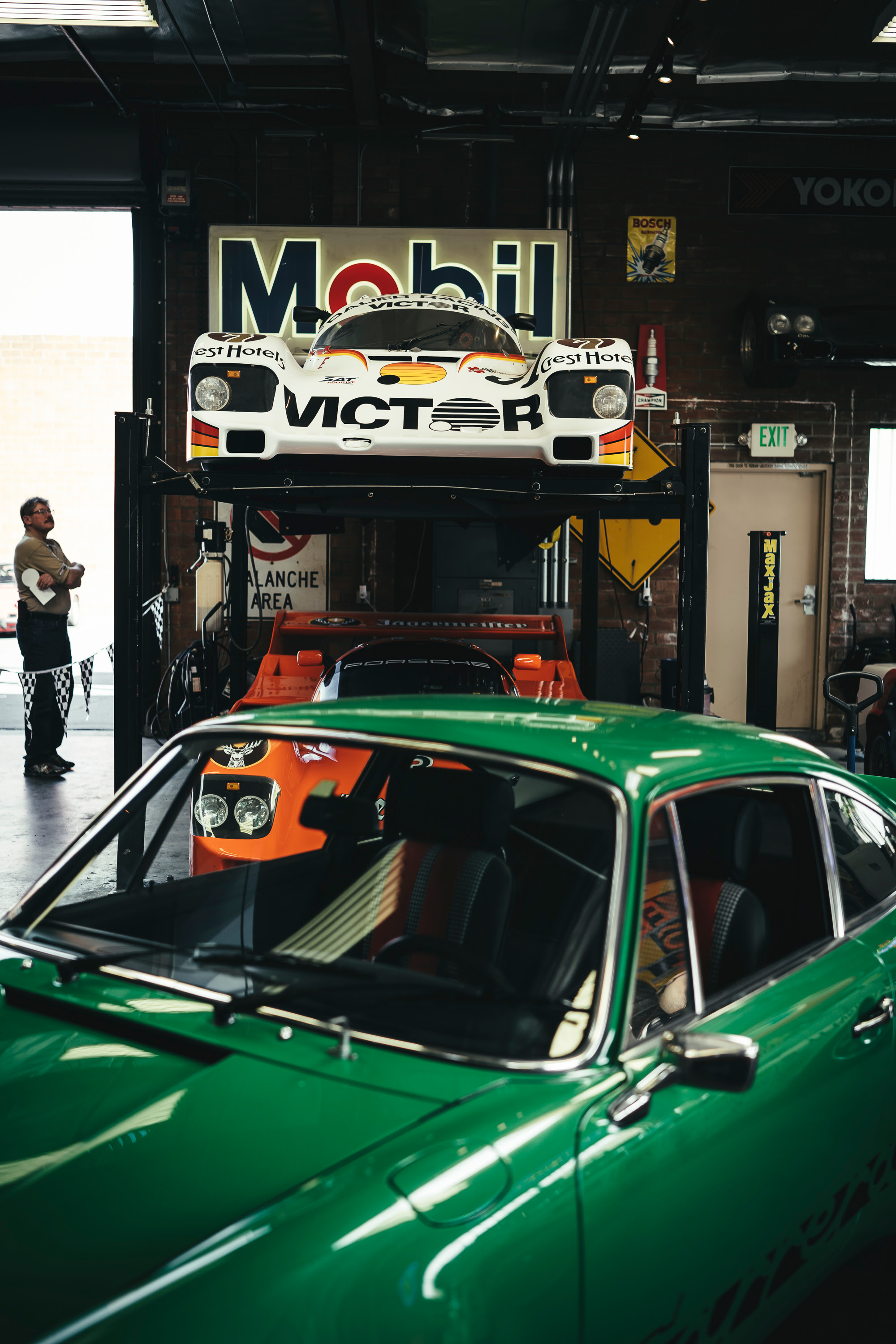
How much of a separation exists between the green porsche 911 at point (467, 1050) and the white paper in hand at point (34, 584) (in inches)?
245

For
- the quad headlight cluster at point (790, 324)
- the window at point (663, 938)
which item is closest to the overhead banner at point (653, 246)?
the quad headlight cluster at point (790, 324)

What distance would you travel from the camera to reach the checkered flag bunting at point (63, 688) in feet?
25.7

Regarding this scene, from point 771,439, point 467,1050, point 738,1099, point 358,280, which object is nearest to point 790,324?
point 771,439

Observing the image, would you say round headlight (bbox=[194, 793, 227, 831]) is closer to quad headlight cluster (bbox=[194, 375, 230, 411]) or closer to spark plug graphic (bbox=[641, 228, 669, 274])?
quad headlight cluster (bbox=[194, 375, 230, 411])

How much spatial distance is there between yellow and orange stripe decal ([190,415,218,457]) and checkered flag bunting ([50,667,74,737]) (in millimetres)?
3369

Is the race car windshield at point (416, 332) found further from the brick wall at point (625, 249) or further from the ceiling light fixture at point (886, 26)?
the brick wall at point (625, 249)

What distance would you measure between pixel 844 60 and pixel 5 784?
27.5 feet

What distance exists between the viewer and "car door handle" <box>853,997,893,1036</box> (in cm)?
193

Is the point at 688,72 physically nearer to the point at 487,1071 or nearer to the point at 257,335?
the point at 257,335

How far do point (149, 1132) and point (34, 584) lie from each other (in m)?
7.24

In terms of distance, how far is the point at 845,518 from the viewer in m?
10.4

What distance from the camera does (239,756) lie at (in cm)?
412

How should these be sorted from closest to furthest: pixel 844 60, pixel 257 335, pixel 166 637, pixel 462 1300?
pixel 462 1300 → pixel 257 335 → pixel 844 60 → pixel 166 637

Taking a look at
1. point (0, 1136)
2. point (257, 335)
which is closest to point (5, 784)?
point (257, 335)
